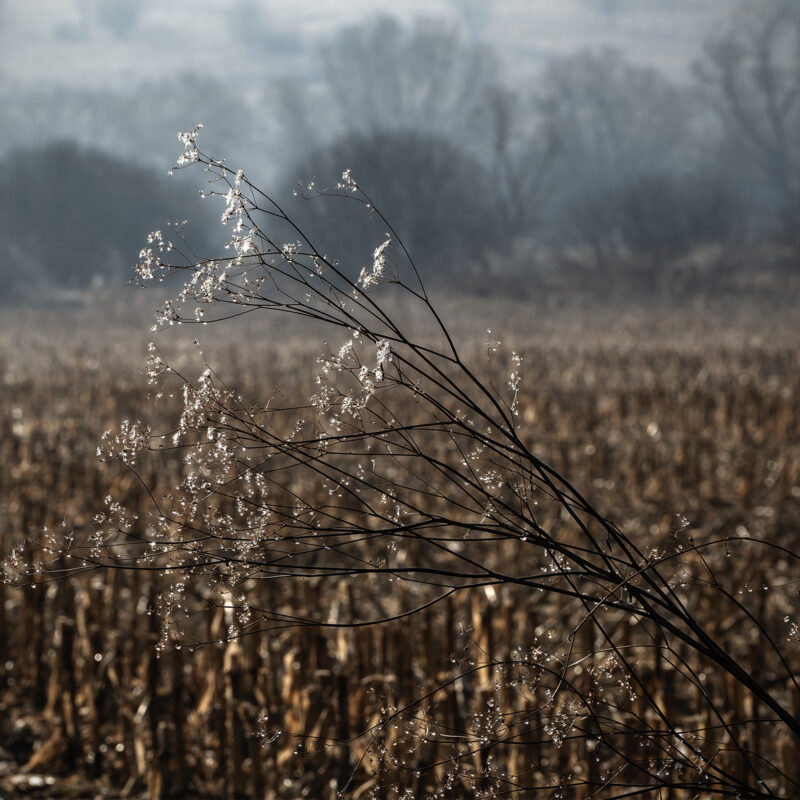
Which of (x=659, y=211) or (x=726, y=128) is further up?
(x=726, y=128)

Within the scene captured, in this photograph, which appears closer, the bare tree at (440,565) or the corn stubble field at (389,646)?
the bare tree at (440,565)

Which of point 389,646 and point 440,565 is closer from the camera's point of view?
point 389,646

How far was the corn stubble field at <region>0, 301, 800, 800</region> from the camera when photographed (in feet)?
8.71

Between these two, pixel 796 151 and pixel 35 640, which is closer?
pixel 35 640

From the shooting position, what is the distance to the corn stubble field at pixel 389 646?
8.71 ft

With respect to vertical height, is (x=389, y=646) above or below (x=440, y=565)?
below

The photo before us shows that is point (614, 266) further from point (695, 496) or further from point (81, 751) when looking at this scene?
point (81, 751)

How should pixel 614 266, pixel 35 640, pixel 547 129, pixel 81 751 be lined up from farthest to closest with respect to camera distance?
1. pixel 547 129
2. pixel 614 266
3. pixel 35 640
4. pixel 81 751

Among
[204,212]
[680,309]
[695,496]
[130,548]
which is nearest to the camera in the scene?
[130,548]

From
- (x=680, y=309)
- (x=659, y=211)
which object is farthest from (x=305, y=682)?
(x=659, y=211)

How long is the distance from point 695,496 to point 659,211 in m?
47.0

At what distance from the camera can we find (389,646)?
4488 mm

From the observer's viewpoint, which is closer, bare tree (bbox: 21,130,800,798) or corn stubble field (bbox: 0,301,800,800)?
bare tree (bbox: 21,130,800,798)

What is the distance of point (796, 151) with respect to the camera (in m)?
59.7
